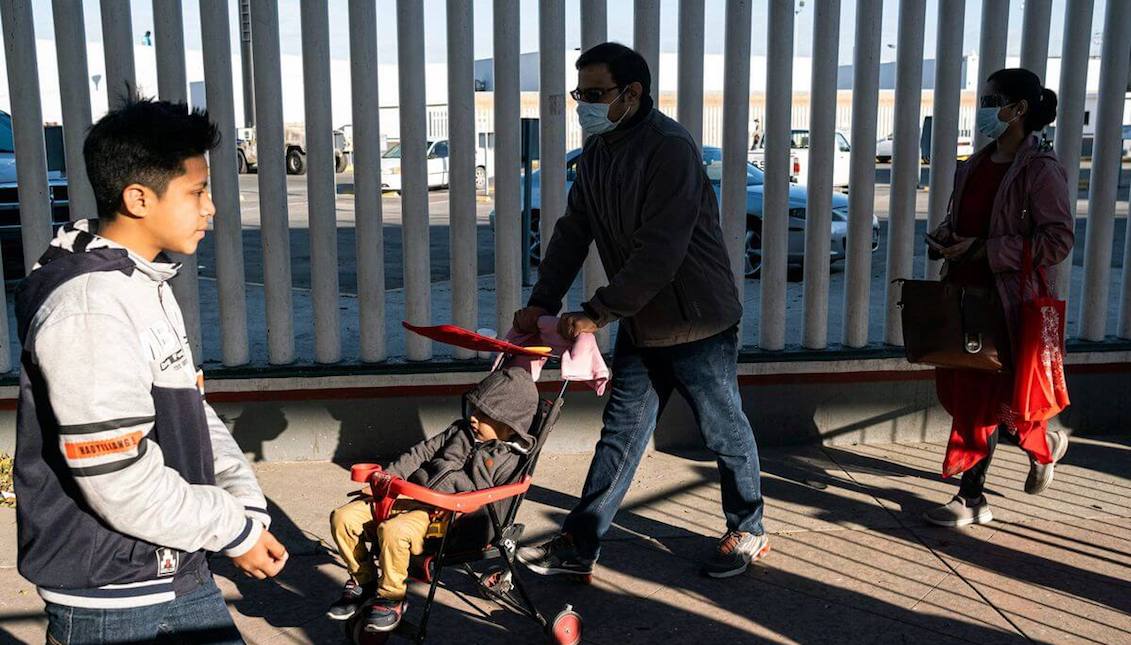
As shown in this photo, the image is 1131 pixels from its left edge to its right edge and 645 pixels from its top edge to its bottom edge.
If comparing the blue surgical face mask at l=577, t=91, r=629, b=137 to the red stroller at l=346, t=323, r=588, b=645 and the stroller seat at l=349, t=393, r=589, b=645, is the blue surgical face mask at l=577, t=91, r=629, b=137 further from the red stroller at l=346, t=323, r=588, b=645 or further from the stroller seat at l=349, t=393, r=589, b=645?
the stroller seat at l=349, t=393, r=589, b=645

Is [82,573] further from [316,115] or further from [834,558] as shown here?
[316,115]

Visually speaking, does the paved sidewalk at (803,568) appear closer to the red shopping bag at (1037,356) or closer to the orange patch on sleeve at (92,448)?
the red shopping bag at (1037,356)

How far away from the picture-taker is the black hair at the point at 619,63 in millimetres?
4121

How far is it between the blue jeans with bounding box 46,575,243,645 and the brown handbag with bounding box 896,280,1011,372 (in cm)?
342

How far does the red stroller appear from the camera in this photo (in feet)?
11.9

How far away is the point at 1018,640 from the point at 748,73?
311 cm

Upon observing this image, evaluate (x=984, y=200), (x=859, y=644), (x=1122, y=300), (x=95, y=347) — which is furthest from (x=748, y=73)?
(x=95, y=347)

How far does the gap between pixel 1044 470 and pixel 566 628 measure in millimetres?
2609

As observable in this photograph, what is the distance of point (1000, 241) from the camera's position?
188 inches

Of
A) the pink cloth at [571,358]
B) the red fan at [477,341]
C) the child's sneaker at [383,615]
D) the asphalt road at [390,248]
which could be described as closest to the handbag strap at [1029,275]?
the pink cloth at [571,358]

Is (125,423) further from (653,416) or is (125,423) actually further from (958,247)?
(958,247)

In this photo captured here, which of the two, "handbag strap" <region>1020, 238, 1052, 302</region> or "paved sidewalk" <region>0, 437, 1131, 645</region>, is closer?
"paved sidewalk" <region>0, 437, 1131, 645</region>

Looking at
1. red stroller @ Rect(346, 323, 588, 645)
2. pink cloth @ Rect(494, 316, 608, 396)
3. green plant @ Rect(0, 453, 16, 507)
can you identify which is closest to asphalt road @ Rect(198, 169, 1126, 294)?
green plant @ Rect(0, 453, 16, 507)

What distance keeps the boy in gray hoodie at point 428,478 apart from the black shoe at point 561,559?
2.10 feet
